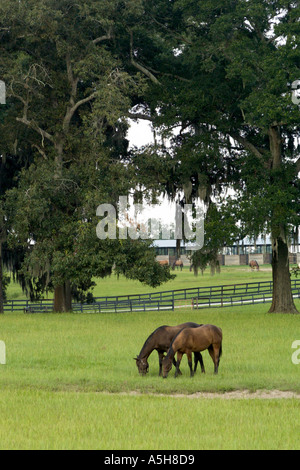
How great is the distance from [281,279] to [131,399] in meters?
21.6

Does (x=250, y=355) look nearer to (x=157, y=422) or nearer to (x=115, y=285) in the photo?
(x=157, y=422)

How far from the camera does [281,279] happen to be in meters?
33.4

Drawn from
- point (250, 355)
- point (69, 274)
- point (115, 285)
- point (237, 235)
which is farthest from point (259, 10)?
point (115, 285)

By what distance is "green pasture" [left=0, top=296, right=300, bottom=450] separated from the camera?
386 inches

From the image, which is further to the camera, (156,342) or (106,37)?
(106,37)

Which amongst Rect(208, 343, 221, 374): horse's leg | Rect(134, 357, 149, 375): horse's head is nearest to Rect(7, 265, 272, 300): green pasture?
Rect(208, 343, 221, 374): horse's leg

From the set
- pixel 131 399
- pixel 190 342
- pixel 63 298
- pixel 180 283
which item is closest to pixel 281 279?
pixel 63 298

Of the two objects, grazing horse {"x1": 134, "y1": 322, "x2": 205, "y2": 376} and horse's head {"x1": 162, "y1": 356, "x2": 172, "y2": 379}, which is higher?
grazing horse {"x1": 134, "y1": 322, "x2": 205, "y2": 376}

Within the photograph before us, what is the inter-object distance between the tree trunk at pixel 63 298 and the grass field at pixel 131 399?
11.6 m

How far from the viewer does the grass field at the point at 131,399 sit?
32.2ft

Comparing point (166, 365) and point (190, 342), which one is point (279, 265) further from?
point (166, 365)

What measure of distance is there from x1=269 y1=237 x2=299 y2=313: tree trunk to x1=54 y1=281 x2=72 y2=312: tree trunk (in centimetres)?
981

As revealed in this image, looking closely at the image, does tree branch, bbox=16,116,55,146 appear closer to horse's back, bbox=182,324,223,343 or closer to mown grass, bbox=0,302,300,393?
mown grass, bbox=0,302,300,393

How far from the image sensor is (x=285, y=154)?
33.1 m
